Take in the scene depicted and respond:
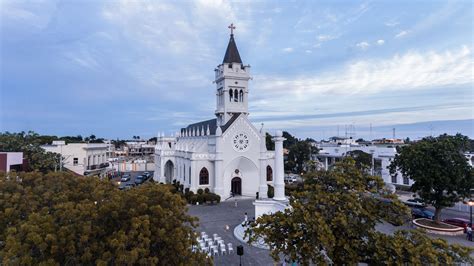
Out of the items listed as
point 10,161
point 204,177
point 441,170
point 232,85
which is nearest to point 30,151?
point 10,161

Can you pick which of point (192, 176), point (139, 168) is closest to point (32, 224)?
point (192, 176)

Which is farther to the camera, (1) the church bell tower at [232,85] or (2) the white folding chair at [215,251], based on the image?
(1) the church bell tower at [232,85]

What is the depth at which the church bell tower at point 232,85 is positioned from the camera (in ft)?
132

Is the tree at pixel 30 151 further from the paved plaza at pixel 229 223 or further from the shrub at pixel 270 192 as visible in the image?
the shrub at pixel 270 192

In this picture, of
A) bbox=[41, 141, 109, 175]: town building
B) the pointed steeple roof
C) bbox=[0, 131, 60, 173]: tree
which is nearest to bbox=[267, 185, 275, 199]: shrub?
the pointed steeple roof

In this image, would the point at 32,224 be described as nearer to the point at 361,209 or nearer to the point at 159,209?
the point at 159,209

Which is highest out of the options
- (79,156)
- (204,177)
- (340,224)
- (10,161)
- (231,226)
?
(79,156)

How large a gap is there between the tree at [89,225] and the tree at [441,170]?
19.1 m

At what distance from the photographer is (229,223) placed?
78.9 ft

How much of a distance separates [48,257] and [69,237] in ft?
2.20

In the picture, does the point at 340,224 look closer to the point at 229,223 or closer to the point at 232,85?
the point at 229,223

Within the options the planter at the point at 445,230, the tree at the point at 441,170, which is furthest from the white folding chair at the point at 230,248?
the tree at the point at 441,170

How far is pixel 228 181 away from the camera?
119 ft

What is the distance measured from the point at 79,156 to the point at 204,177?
21377mm
